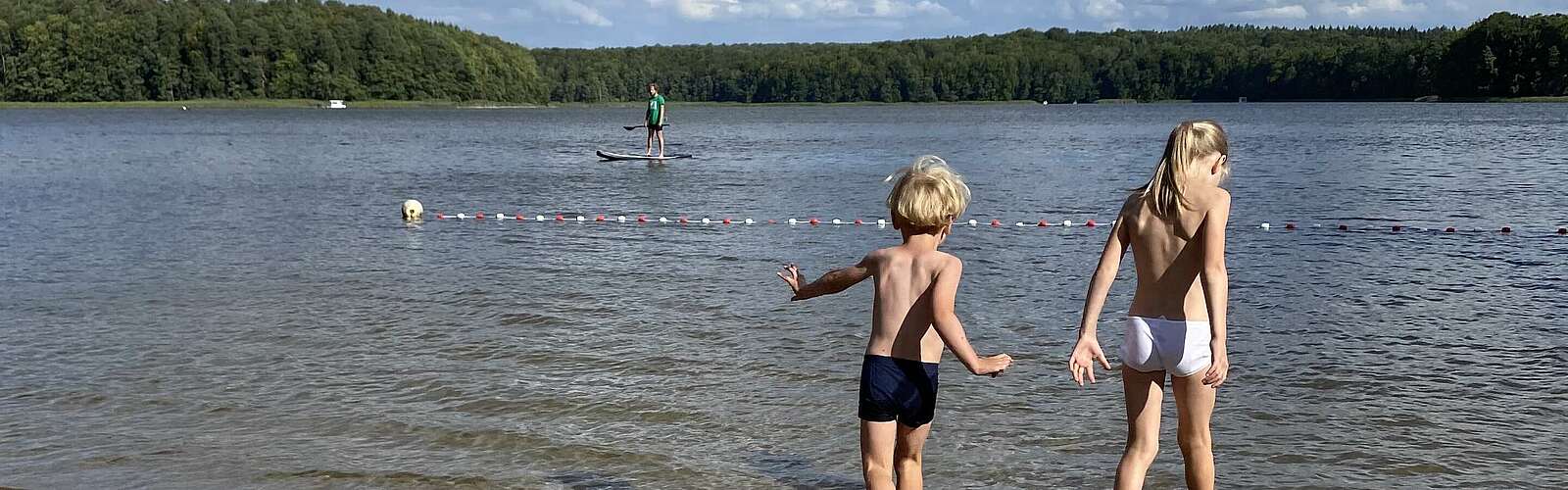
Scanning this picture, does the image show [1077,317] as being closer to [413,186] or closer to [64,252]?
[64,252]

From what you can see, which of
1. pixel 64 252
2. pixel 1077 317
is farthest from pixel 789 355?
pixel 64 252

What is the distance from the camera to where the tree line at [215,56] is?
530 feet

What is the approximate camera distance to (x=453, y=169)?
35.3 m

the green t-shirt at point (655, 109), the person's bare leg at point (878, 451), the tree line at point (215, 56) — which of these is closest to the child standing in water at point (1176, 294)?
the person's bare leg at point (878, 451)

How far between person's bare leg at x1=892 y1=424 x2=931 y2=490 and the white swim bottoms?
0.84 metres

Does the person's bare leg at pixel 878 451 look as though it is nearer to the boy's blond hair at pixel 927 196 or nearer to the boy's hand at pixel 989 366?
the boy's hand at pixel 989 366

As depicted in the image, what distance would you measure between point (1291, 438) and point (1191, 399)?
2.53 meters

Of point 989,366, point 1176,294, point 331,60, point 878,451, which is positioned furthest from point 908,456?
point 331,60

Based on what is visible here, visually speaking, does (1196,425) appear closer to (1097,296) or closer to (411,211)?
(1097,296)

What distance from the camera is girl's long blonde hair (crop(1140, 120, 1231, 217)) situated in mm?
4992

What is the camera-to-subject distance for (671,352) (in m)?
9.84

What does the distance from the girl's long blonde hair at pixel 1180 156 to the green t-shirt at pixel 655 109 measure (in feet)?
91.7

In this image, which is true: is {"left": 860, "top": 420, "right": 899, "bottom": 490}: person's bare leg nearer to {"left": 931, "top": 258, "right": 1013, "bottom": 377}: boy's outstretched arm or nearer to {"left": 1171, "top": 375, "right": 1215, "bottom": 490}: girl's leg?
{"left": 931, "top": 258, "right": 1013, "bottom": 377}: boy's outstretched arm

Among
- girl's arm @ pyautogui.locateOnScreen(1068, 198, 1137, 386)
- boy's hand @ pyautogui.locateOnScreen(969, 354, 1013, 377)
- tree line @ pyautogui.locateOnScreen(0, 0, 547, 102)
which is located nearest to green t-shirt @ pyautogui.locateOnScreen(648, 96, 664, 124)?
girl's arm @ pyautogui.locateOnScreen(1068, 198, 1137, 386)
